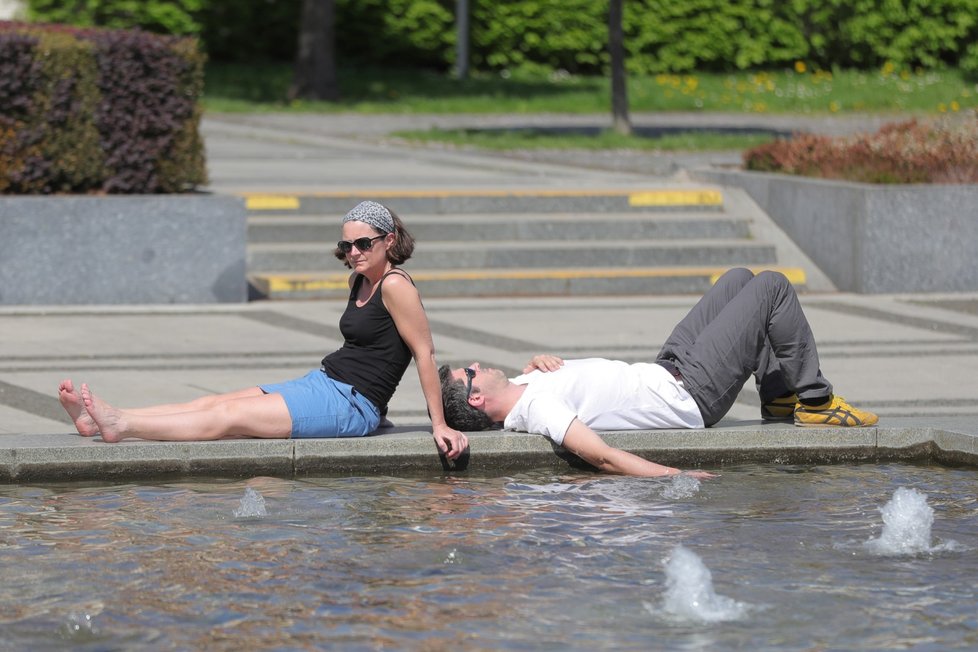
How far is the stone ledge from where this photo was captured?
6.85 meters

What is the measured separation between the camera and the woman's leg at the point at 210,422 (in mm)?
6859

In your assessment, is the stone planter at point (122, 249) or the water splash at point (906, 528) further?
the stone planter at point (122, 249)

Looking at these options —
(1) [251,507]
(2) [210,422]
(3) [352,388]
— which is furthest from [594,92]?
(1) [251,507]

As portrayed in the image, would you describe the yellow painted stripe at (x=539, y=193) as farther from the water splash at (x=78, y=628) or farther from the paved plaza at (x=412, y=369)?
the water splash at (x=78, y=628)

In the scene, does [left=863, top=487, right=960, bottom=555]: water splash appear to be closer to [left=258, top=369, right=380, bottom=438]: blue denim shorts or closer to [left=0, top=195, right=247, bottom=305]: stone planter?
[left=258, top=369, right=380, bottom=438]: blue denim shorts

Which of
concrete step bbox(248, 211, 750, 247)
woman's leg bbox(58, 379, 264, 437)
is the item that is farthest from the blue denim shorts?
concrete step bbox(248, 211, 750, 247)

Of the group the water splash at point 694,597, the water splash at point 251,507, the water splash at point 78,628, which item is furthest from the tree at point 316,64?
the water splash at point 78,628

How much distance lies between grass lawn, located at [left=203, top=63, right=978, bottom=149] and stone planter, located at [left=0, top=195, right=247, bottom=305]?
1197 cm

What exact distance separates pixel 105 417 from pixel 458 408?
1.44 m

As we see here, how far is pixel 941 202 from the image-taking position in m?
12.9

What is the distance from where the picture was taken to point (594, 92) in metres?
26.7

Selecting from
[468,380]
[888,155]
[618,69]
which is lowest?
[468,380]

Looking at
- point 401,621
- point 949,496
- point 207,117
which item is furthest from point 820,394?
point 207,117

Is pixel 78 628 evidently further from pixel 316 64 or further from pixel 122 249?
pixel 316 64
